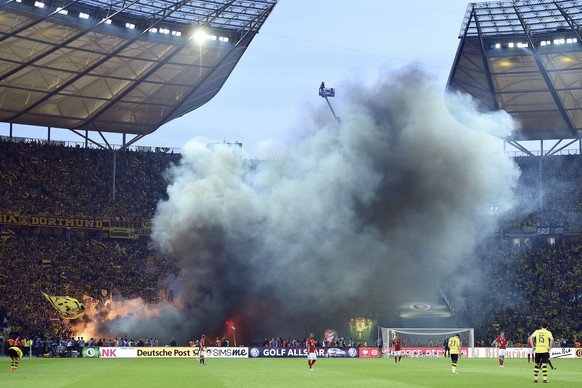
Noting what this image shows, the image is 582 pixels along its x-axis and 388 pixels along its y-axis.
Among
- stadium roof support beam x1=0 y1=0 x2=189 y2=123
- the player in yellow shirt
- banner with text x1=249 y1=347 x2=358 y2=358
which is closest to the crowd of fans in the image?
banner with text x1=249 y1=347 x2=358 y2=358

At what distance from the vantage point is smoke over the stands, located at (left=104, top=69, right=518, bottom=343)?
235 ft

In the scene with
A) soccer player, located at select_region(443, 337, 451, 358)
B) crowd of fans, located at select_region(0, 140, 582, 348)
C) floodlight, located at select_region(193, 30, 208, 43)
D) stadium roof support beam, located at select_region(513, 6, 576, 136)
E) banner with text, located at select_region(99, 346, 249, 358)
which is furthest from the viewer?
crowd of fans, located at select_region(0, 140, 582, 348)

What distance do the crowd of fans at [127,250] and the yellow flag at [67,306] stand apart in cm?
64

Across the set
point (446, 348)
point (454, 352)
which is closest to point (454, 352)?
point (454, 352)

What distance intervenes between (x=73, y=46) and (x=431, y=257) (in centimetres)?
3581

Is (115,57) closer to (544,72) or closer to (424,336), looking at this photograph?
(424,336)

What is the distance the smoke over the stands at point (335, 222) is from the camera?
235 ft

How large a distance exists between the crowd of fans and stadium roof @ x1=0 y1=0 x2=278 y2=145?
17.0 ft

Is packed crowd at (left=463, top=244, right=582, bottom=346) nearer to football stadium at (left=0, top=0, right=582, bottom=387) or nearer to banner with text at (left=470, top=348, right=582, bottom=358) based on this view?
football stadium at (left=0, top=0, right=582, bottom=387)

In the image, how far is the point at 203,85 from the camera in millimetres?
81062

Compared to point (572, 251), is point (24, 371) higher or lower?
lower

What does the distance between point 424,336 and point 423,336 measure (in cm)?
10

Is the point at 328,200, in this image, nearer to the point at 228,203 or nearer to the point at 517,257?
the point at 228,203

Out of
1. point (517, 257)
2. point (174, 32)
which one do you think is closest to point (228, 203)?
point (174, 32)
